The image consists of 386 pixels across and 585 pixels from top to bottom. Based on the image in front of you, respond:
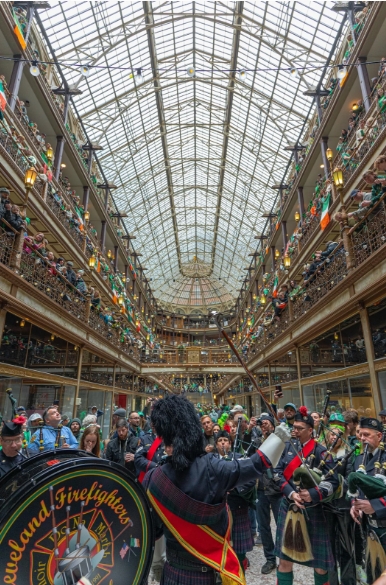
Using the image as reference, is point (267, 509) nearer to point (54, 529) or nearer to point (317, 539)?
point (317, 539)

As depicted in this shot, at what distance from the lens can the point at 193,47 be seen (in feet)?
75.2

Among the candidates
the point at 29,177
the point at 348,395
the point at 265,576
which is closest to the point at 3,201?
the point at 29,177

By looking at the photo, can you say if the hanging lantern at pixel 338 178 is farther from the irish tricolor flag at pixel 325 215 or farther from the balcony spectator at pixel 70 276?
the balcony spectator at pixel 70 276

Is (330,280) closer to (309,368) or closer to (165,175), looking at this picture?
(309,368)

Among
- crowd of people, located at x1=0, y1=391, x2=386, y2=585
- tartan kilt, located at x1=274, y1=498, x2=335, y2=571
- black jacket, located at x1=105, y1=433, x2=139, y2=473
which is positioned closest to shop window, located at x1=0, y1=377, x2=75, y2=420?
crowd of people, located at x1=0, y1=391, x2=386, y2=585

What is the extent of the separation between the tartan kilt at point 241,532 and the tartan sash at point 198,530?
206 cm

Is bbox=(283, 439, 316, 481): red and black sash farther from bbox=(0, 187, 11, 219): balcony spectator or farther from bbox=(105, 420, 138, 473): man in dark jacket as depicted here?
bbox=(0, 187, 11, 219): balcony spectator

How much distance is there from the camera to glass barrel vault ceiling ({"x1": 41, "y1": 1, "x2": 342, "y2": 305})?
18328mm

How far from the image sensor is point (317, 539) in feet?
11.4

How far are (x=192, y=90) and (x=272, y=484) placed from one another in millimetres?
28145

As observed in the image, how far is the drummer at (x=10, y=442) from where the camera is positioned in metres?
3.26

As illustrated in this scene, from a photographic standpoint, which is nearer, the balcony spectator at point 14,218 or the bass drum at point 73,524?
the bass drum at point 73,524

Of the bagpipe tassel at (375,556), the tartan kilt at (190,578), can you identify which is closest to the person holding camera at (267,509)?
the bagpipe tassel at (375,556)

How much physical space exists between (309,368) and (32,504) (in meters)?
13.4
